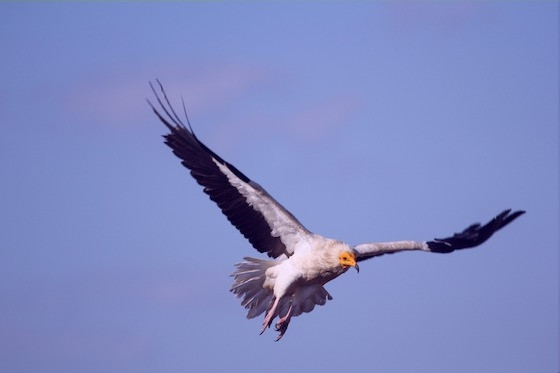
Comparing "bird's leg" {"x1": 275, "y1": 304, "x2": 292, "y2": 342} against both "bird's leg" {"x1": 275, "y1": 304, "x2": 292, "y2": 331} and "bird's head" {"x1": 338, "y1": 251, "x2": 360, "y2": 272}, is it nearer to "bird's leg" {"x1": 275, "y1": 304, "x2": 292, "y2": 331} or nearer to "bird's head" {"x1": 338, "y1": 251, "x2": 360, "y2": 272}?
"bird's leg" {"x1": 275, "y1": 304, "x2": 292, "y2": 331}

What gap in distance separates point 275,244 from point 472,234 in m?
2.79

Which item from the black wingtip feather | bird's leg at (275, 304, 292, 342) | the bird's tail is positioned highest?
the bird's tail

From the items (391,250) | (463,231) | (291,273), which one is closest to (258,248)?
(291,273)

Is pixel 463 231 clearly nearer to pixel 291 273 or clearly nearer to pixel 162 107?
pixel 291 273

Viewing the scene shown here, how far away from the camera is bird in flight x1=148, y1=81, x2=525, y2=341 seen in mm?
16141

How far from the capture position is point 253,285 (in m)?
17.0

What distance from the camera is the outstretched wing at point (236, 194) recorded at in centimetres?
1606

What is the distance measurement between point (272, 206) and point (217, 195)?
74cm

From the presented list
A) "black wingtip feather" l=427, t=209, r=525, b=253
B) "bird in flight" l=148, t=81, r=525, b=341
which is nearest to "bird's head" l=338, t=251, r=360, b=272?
"bird in flight" l=148, t=81, r=525, b=341

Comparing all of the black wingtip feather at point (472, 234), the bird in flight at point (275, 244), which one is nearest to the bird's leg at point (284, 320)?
the bird in flight at point (275, 244)

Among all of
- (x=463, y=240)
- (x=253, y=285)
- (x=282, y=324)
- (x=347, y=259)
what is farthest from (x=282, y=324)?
(x=463, y=240)

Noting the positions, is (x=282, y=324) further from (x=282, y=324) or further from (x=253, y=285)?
(x=253, y=285)

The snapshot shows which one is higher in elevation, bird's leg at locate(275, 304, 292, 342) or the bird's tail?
the bird's tail

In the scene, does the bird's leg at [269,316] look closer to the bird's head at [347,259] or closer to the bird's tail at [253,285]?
the bird's tail at [253,285]
